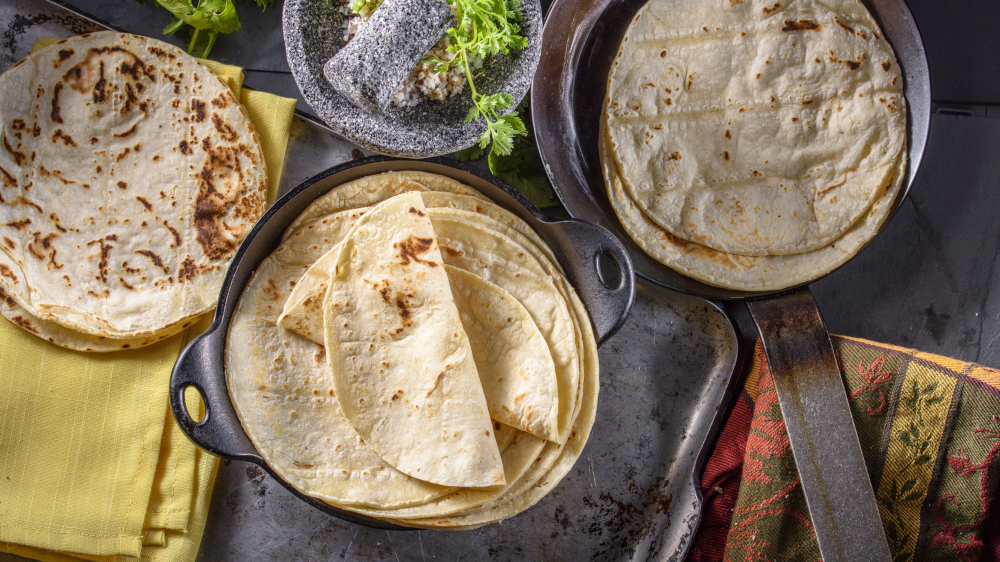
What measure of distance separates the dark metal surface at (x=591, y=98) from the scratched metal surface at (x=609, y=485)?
239 mm

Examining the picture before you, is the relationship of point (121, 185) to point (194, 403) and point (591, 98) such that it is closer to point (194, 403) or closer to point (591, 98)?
point (194, 403)

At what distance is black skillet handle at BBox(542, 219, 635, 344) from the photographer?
5.05 ft

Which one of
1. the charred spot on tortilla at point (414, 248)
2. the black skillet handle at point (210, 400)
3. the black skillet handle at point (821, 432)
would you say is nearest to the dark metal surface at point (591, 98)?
the black skillet handle at point (821, 432)

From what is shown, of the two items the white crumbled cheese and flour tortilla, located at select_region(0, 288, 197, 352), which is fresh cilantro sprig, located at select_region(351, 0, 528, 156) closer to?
the white crumbled cheese

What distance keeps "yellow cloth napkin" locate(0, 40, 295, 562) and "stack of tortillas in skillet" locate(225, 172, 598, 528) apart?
17.0 inches

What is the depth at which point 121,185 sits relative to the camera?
5.60 ft

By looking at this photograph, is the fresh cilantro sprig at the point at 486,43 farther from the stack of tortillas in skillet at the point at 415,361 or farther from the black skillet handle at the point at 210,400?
the black skillet handle at the point at 210,400

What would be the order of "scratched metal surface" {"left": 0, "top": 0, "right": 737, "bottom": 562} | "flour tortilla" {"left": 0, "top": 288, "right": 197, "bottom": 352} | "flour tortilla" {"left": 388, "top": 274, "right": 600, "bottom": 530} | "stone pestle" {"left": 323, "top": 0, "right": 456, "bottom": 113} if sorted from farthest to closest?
"scratched metal surface" {"left": 0, "top": 0, "right": 737, "bottom": 562} → "flour tortilla" {"left": 0, "top": 288, "right": 197, "bottom": 352} → "flour tortilla" {"left": 388, "top": 274, "right": 600, "bottom": 530} → "stone pestle" {"left": 323, "top": 0, "right": 456, "bottom": 113}

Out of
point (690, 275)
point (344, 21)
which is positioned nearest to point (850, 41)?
point (690, 275)

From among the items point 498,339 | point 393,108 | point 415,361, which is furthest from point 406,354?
point 393,108

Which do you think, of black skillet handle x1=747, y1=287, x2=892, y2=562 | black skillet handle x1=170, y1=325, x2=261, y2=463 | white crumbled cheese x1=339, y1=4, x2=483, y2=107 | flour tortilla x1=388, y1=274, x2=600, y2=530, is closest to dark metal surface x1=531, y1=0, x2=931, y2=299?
black skillet handle x1=747, y1=287, x2=892, y2=562

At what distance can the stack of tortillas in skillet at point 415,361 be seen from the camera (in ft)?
4.72

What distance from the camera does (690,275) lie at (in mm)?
1739

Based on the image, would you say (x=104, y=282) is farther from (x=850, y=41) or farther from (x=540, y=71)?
(x=850, y=41)
